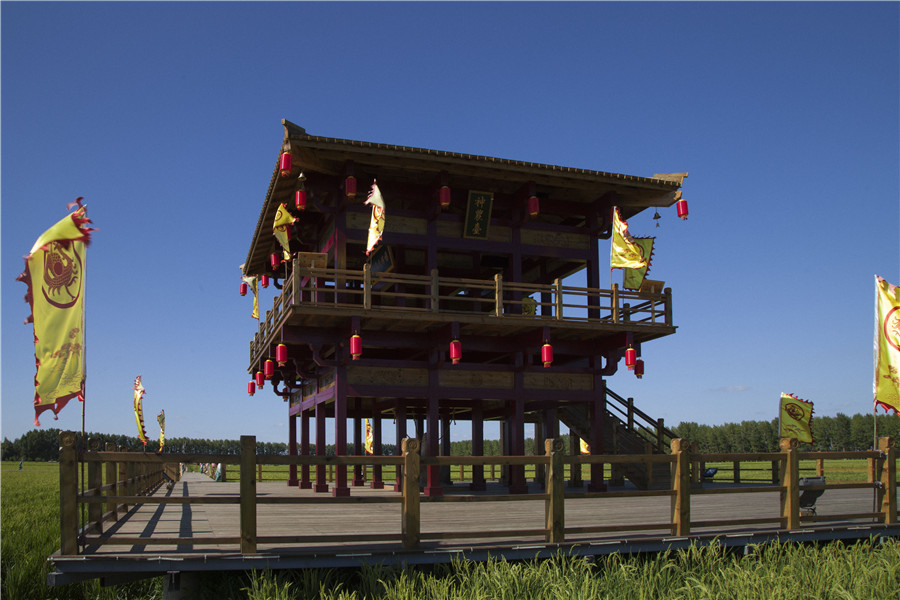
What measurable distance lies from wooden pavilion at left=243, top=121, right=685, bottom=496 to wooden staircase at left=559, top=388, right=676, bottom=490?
76 mm

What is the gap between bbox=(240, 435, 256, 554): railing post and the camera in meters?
9.10

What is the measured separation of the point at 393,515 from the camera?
1408cm

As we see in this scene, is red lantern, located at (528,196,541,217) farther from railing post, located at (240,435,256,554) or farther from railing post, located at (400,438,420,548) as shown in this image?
railing post, located at (240,435,256,554)

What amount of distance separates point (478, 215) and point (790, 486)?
1076cm

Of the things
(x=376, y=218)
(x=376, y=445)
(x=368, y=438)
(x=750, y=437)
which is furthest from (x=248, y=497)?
(x=750, y=437)

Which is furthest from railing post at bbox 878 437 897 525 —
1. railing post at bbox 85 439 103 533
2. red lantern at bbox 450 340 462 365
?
railing post at bbox 85 439 103 533

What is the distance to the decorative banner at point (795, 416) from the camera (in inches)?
872

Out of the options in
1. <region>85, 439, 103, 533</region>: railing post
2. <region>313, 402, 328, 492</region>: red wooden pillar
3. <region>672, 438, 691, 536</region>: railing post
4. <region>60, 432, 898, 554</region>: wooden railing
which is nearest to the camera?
<region>60, 432, 898, 554</region>: wooden railing

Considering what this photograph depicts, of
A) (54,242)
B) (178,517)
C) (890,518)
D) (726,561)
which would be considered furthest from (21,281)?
(890,518)

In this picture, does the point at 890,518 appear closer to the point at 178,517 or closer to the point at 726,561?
the point at 726,561

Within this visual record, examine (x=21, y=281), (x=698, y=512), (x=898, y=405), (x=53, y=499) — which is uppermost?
(x=21, y=281)

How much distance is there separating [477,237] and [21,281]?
1261cm

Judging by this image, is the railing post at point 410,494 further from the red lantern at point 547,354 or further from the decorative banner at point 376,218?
the red lantern at point 547,354

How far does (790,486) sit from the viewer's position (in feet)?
38.8
